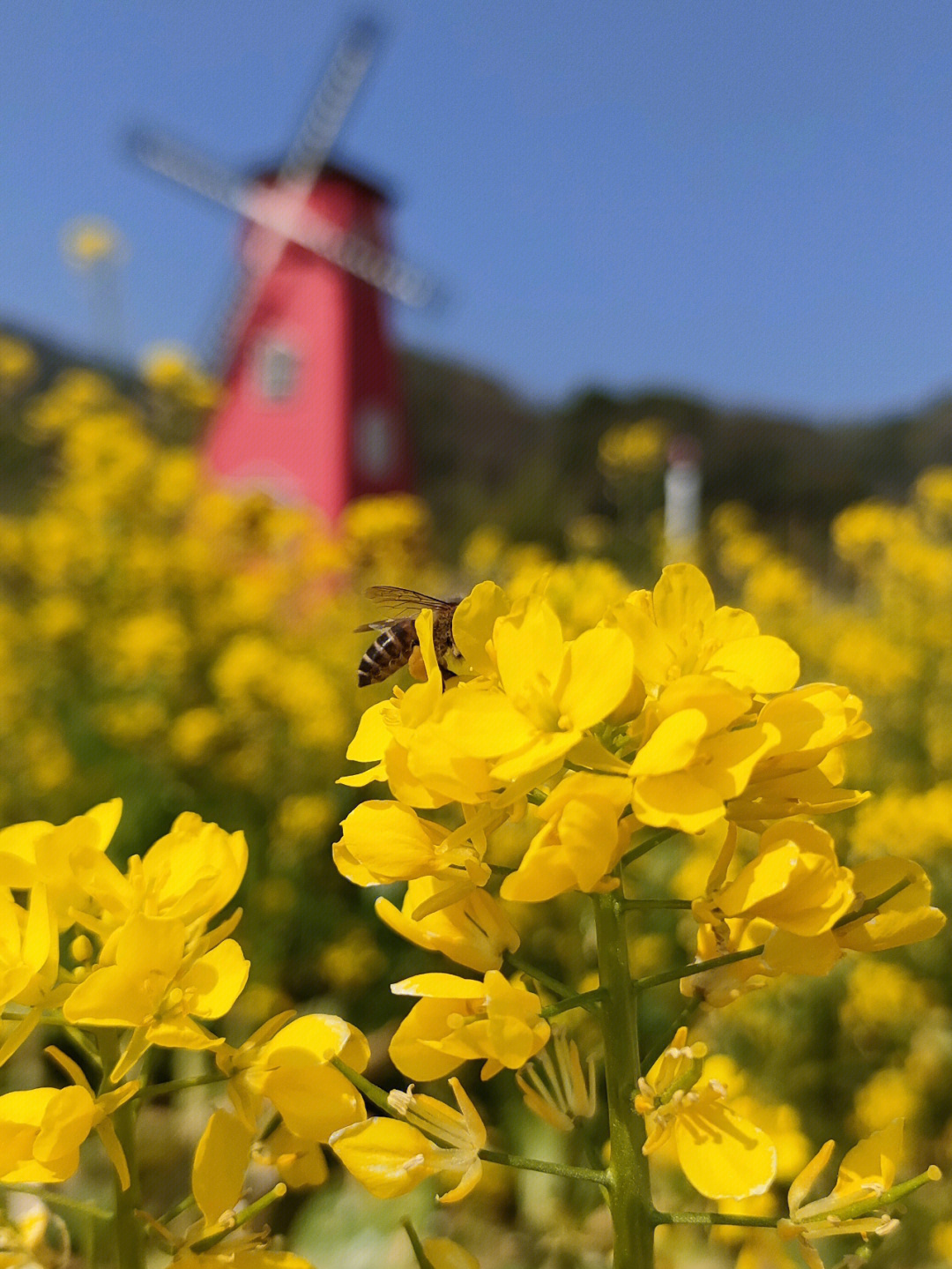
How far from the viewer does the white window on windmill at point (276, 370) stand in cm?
1494

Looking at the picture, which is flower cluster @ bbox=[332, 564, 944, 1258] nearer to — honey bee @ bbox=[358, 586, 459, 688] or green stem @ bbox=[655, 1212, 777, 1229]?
green stem @ bbox=[655, 1212, 777, 1229]

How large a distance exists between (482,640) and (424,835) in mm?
149

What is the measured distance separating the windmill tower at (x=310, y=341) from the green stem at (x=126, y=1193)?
13.4 m

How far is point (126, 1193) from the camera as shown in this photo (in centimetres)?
78

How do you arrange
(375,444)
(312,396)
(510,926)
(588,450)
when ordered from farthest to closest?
(588,450) < (375,444) < (312,396) < (510,926)

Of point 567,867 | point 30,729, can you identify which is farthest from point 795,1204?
point 30,729

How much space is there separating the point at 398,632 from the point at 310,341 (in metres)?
14.3

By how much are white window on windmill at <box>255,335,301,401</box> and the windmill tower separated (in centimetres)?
2

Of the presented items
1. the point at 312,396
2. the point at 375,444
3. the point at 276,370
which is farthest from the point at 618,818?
the point at 276,370

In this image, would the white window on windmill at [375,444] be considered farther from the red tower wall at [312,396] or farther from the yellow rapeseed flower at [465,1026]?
the yellow rapeseed flower at [465,1026]

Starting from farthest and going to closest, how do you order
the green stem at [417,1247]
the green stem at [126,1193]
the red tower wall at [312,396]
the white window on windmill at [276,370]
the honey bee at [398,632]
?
1. the white window on windmill at [276,370]
2. the red tower wall at [312,396]
3. the honey bee at [398,632]
4. the green stem at [126,1193]
5. the green stem at [417,1247]

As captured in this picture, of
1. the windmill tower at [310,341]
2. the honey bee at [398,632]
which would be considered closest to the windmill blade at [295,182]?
the windmill tower at [310,341]

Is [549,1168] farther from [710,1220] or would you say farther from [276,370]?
[276,370]

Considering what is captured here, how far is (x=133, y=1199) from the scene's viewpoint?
785 millimetres
